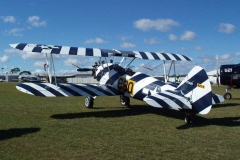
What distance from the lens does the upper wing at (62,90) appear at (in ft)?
27.4

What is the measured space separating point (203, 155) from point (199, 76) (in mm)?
2921

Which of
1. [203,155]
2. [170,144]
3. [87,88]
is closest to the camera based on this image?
[203,155]

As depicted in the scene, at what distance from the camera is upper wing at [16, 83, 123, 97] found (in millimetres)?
8352

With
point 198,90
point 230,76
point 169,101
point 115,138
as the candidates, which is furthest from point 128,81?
point 230,76

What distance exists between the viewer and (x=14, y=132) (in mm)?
5930

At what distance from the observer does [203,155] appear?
4504 mm

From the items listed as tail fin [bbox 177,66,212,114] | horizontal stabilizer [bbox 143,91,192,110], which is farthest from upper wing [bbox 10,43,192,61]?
tail fin [bbox 177,66,212,114]

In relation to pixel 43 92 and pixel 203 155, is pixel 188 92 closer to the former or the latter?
pixel 203 155

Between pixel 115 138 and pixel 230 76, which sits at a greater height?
pixel 230 76

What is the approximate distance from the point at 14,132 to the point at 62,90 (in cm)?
316

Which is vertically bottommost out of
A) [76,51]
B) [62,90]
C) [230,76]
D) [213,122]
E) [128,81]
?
[213,122]

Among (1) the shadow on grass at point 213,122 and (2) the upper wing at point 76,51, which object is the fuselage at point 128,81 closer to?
(2) the upper wing at point 76,51

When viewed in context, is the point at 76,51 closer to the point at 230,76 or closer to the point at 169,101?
the point at 169,101

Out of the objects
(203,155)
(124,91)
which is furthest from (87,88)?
(203,155)
